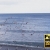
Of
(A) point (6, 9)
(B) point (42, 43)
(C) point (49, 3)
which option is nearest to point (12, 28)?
(A) point (6, 9)

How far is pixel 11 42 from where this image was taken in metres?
2.17

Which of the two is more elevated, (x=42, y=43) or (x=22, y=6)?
(x=22, y=6)

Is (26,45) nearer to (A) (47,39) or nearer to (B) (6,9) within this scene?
(A) (47,39)

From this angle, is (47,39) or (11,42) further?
(11,42)

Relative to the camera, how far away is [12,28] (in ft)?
7.16

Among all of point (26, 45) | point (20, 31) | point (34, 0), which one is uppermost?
point (34, 0)

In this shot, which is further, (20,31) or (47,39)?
(20,31)

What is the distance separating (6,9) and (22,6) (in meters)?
0.22

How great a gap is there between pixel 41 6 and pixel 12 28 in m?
0.50

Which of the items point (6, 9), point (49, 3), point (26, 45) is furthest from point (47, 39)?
point (6, 9)

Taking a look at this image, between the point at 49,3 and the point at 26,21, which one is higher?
the point at 49,3

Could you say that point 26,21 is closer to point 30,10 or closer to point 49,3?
point 30,10

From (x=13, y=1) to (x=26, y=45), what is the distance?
0.65m

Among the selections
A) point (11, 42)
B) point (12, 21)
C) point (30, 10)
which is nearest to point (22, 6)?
point (30, 10)
